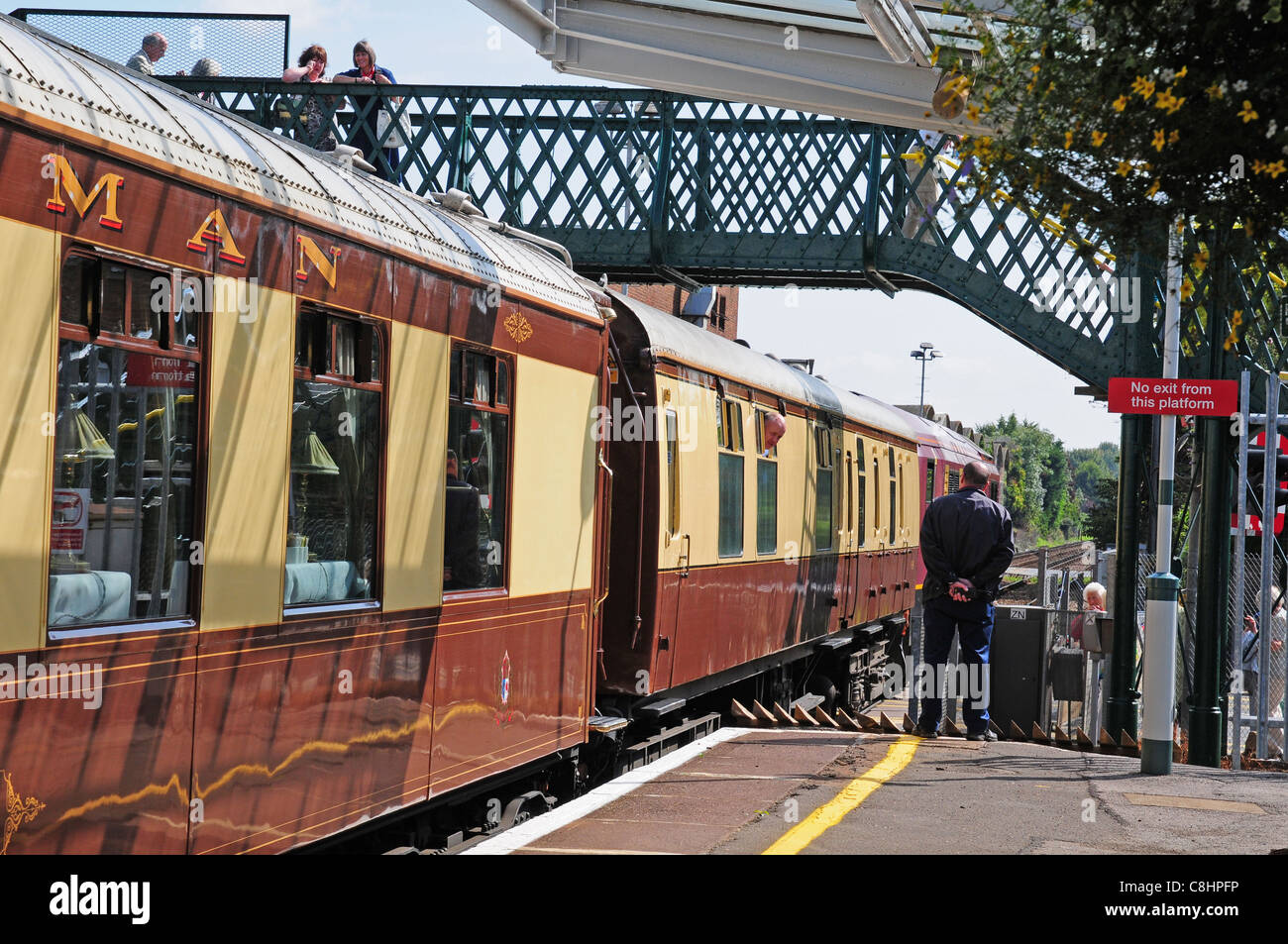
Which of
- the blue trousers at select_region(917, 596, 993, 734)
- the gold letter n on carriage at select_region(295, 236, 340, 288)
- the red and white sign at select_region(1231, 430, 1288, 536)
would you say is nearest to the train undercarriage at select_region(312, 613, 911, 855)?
the blue trousers at select_region(917, 596, 993, 734)

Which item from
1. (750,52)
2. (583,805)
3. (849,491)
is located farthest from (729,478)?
(849,491)

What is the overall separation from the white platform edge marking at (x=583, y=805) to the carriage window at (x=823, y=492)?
4999mm

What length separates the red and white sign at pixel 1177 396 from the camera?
33.5 ft

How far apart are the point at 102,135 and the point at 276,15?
1379cm

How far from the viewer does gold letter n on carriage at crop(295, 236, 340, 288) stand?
5.62m

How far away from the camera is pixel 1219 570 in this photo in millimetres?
14219

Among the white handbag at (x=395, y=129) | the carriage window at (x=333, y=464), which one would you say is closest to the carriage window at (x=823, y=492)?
the white handbag at (x=395, y=129)

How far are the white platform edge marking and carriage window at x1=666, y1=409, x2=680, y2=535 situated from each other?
4.87 ft

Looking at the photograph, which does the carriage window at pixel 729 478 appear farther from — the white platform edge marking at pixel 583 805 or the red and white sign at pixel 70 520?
the red and white sign at pixel 70 520

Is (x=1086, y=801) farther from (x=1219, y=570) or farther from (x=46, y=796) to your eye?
(x=1219, y=570)

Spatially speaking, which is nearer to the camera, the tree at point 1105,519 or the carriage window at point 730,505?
the carriage window at point 730,505

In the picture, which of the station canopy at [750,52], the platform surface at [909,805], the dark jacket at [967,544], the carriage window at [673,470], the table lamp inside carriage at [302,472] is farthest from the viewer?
the station canopy at [750,52]

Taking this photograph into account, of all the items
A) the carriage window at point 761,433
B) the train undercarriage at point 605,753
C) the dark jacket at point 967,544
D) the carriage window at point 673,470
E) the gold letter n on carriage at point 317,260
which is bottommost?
the train undercarriage at point 605,753

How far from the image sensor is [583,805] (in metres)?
7.47
